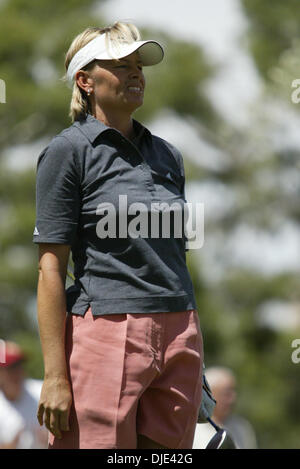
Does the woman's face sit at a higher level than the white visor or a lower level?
lower

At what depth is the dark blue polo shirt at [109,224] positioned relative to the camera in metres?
3.05

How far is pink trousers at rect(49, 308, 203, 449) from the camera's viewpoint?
297 cm

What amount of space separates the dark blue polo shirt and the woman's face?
11 cm

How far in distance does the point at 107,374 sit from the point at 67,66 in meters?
1.04

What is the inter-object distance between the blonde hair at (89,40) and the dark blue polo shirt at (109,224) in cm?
16

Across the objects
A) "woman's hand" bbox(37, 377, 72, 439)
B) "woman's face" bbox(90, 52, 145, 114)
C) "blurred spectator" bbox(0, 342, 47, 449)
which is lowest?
"blurred spectator" bbox(0, 342, 47, 449)

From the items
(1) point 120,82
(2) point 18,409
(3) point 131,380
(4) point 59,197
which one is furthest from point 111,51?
(2) point 18,409

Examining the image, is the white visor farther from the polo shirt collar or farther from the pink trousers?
the pink trousers

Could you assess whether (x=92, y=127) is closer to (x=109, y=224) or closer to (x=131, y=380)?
(x=109, y=224)

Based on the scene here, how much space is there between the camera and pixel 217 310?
56.6ft

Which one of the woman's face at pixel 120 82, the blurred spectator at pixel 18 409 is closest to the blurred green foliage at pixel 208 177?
the blurred spectator at pixel 18 409

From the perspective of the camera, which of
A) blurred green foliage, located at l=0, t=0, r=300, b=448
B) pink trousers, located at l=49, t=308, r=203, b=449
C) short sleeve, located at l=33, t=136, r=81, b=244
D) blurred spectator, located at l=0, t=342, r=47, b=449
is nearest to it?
pink trousers, located at l=49, t=308, r=203, b=449

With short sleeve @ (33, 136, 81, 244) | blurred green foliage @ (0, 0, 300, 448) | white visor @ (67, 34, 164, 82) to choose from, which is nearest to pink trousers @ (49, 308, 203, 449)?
short sleeve @ (33, 136, 81, 244)

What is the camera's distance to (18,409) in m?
6.55
